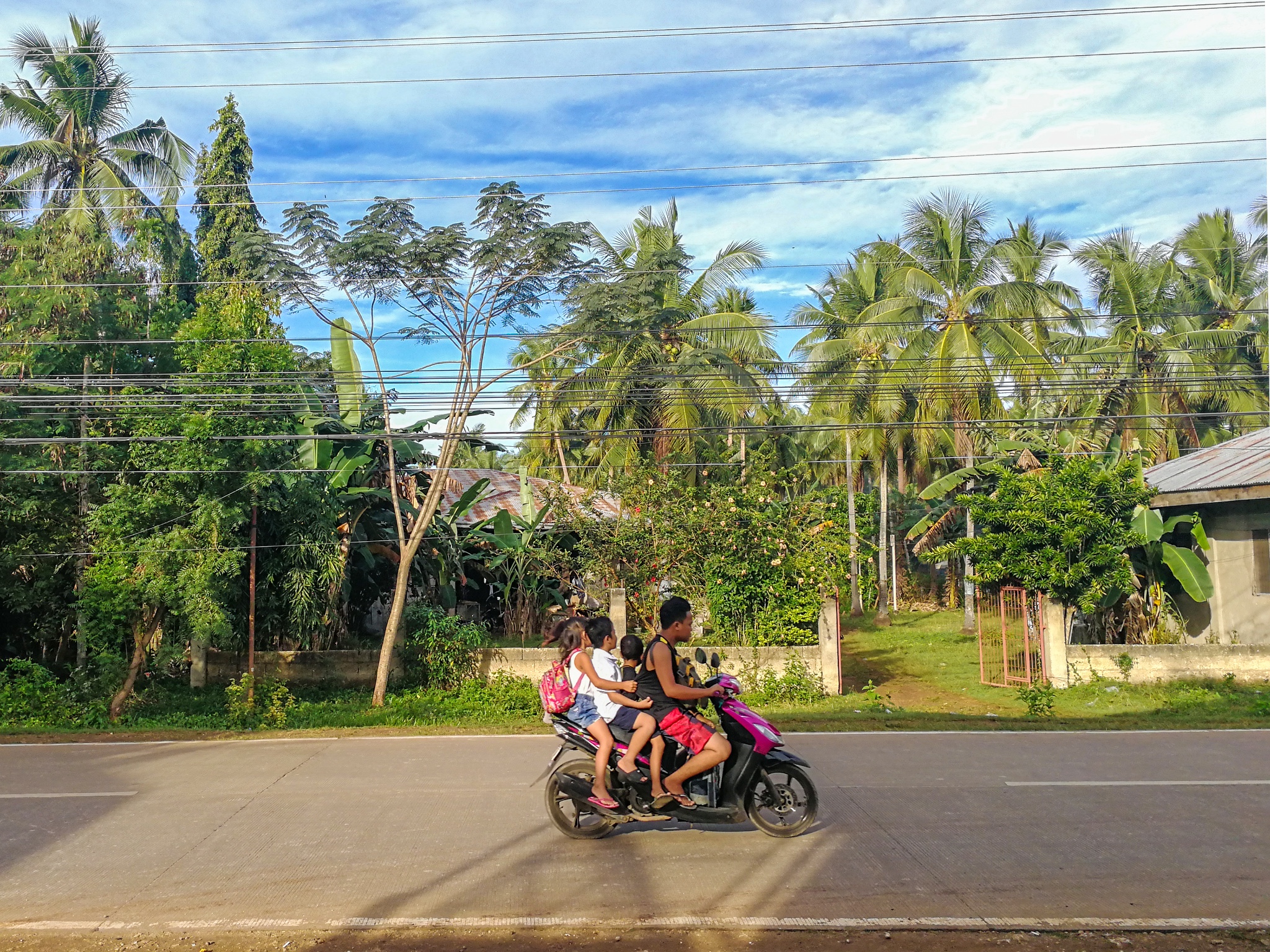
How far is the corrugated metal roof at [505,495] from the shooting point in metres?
19.2

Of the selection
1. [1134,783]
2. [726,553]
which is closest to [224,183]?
[726,553]

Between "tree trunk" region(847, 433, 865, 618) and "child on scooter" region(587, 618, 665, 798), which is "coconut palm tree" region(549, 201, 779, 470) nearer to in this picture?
"tree trunk" region(847, 433, 865, 618)

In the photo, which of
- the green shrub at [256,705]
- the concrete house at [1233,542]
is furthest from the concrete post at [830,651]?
the green shrub at [256,705]

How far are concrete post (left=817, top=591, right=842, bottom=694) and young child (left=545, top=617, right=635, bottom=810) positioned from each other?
8335 millimetres

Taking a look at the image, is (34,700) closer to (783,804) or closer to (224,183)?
(783,804)

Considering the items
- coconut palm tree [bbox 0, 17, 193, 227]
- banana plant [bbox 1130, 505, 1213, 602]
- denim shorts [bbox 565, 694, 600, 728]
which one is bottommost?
denim shorts [bbox 565, 694, 600, 728]

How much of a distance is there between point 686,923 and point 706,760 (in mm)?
1407

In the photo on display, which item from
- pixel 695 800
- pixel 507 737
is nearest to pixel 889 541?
pixel 507 737

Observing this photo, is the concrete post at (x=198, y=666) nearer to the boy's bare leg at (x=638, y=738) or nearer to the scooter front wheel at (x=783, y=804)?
the boy's bare leg at (x=638, y=738)

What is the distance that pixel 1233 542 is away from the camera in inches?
704

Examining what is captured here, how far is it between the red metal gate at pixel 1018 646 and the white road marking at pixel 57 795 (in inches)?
494

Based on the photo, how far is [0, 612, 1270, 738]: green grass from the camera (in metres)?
12.4

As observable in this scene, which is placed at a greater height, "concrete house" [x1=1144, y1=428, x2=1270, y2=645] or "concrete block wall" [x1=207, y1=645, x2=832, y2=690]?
"concrete house" [x1=1144, y1=428, x2=1270, y2=645]

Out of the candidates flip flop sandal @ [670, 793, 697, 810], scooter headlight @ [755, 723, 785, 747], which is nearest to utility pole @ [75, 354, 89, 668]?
flip flop sandal @ [670, 793, 697, 810]
